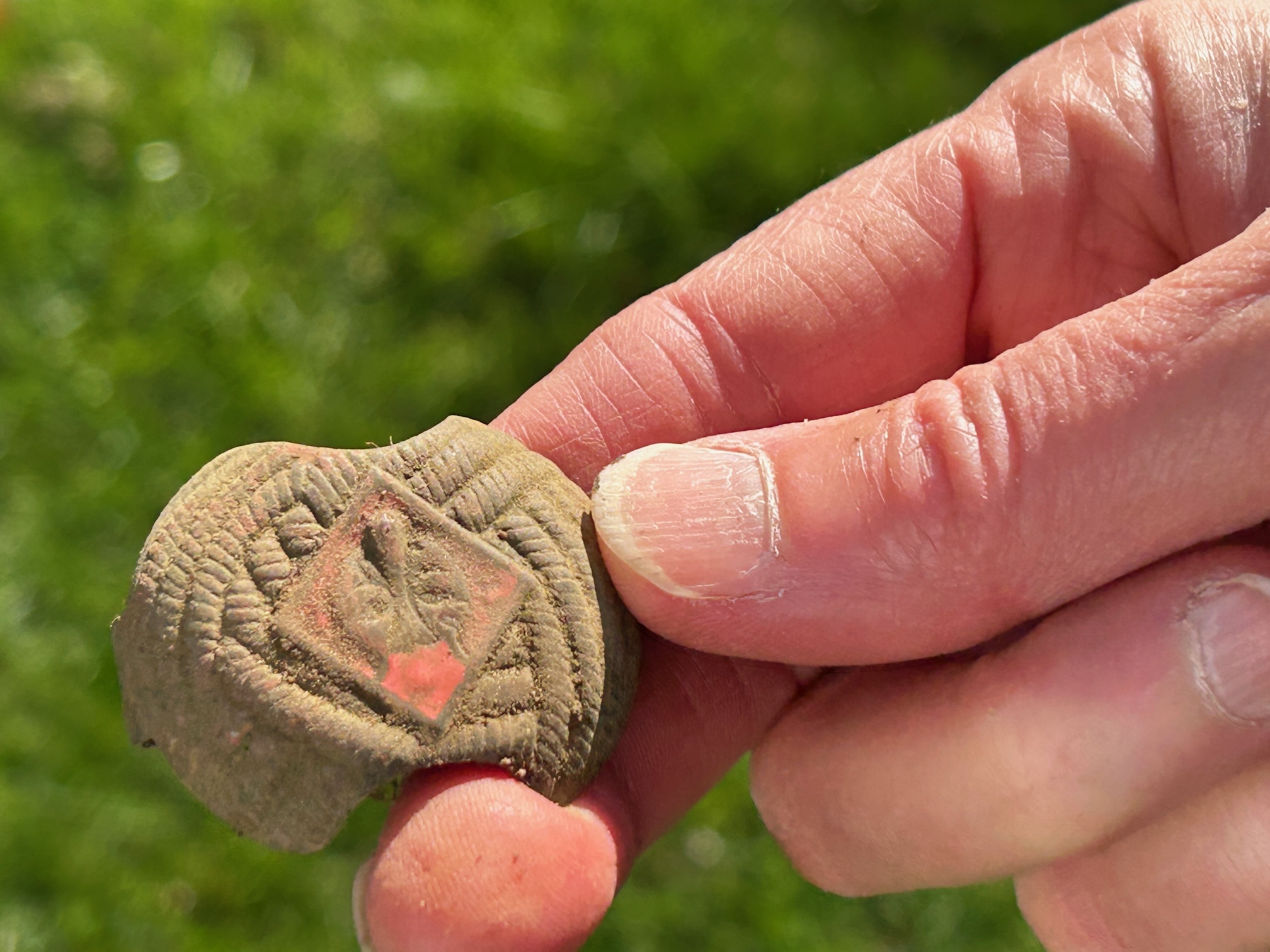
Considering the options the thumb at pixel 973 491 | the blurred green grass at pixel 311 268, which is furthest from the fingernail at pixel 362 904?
the blurred green grass at pixel 311 268

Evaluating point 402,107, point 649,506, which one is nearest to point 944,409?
point 649,506

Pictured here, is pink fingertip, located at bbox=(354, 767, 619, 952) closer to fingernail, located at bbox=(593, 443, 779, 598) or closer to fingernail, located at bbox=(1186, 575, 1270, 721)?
fingernail, located at bbox=(593, 443, 779, 598)

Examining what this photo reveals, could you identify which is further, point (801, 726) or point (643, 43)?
point (643, 43)

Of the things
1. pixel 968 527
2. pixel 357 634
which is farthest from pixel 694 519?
pixel 357 634

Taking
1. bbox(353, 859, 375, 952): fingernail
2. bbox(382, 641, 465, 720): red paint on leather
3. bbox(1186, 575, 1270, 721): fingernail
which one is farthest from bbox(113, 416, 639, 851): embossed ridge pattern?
bbox(1186, 575, 1270, 721): fingernail

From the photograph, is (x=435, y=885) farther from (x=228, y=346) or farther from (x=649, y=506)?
(x=228, y=346)
